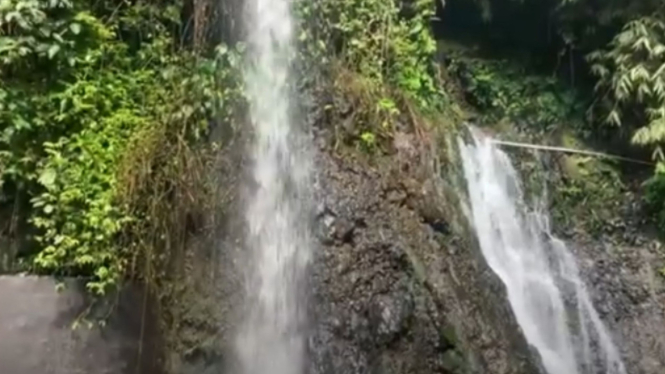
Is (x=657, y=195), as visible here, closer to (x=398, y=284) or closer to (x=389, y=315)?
(x=398, y=284)

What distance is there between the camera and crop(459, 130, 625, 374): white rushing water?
20.6 ft

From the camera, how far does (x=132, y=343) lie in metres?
4.69

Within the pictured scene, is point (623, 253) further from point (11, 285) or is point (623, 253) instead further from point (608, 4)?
point (11, 285)

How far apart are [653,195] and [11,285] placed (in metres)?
5.30

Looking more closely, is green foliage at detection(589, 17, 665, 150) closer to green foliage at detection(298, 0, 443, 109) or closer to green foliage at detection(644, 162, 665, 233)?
green foliage at detection(644, 162, 665, 233)

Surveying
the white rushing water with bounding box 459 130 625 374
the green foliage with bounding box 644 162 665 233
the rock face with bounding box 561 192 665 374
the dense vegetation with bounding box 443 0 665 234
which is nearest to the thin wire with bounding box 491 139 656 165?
the dense vegetation with bounding box 443 0 665 234

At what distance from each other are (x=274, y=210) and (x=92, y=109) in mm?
1288

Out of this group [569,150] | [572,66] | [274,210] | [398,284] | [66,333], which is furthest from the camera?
[572,66]

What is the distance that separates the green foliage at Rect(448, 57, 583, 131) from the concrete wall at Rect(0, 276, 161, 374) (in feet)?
14.3

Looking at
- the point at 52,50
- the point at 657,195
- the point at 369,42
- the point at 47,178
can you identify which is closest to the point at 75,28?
the point at 52,50

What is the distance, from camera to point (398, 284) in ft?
16.5

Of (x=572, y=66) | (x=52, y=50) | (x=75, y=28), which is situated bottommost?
(x=52, y=50)

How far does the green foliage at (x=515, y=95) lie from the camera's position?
798 centimetres

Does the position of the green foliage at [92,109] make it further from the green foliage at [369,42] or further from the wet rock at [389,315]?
the wet rock at [389,315]
